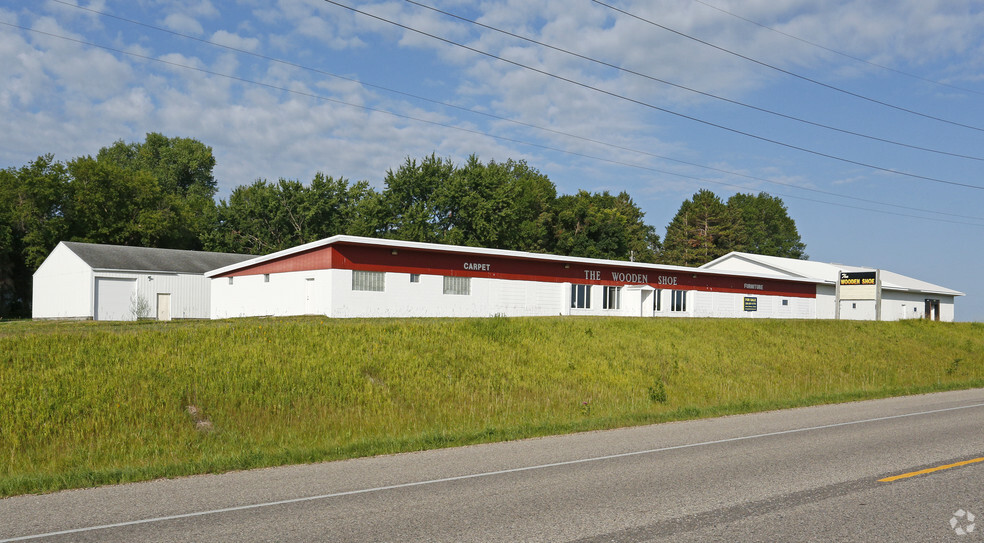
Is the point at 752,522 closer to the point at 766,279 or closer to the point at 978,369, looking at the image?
the point at 978,369

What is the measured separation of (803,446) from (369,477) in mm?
7147

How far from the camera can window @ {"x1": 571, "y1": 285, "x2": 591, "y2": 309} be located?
1711 inches

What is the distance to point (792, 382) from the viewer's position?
23.9 metres

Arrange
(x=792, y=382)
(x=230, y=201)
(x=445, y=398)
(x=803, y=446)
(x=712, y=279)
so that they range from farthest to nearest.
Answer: (x=230, y=201) < (x=712, y=279) < (x=792, y=382) < (x=445, y=398) < (x=803, y=446)

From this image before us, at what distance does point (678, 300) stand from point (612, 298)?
646cm

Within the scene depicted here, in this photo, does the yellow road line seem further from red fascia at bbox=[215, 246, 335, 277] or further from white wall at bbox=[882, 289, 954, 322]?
white wall at bbox=[882, 289, 954, 322]

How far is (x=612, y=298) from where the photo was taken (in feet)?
151

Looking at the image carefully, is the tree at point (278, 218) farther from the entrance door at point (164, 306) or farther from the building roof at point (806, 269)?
the building roof at point (806, 269)

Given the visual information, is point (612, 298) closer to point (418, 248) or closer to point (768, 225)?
point (418, 248)

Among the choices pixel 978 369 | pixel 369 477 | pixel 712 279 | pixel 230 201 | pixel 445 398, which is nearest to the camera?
pixel 369 477

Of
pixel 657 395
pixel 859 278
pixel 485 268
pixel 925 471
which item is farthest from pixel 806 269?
pixel 925 471

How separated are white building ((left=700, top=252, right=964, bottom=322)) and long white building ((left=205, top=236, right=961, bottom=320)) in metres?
7.35

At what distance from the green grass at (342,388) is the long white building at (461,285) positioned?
10.6m

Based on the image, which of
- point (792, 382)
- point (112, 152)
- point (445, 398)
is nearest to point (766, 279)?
point (792, 382)
